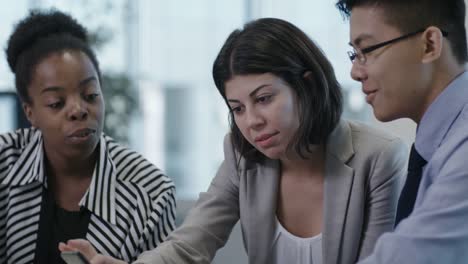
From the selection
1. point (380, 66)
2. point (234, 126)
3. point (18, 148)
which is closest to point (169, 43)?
point (18, 148)

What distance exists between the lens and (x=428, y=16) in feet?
4.07

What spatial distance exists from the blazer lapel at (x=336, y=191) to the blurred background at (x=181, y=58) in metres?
2.96

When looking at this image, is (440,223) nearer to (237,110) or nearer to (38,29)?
(237,110)

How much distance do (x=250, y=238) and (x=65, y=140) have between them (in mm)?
582

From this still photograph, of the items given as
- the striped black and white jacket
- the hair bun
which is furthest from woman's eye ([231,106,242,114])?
the hair bun

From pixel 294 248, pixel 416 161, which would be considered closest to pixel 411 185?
pixel 416 161

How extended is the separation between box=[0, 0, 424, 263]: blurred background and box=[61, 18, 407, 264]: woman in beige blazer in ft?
9.36

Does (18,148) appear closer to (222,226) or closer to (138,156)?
(138,156)

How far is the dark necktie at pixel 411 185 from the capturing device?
1.28 meters

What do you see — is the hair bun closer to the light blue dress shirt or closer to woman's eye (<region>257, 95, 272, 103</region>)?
woman's eye (<region>257, 95, 272, 103</region>)

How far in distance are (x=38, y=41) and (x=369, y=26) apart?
3.42 feet

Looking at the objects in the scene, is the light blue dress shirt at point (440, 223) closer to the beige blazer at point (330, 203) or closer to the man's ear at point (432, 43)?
the man's ear at point (432, 43)

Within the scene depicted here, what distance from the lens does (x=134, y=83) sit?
459 centimetres

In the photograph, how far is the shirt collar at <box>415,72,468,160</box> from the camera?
3.94 ft
